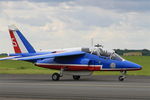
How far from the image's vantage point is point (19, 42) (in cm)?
3506

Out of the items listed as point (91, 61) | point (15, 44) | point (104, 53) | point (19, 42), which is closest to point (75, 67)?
point (91, 61)

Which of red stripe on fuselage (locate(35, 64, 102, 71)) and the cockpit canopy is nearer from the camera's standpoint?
the cockpit canopy

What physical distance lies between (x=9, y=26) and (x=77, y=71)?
Answer: 671cm

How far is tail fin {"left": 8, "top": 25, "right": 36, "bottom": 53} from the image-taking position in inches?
1371

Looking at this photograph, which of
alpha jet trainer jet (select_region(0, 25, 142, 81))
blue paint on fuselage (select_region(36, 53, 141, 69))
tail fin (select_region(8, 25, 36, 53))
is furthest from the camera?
tail fin (select_region(8, 25, 36, 53))

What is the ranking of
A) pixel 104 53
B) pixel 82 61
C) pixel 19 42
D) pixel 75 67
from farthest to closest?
pixel 19 42 < pixel 75 67 < pixel 82 61 < pixel 104 53

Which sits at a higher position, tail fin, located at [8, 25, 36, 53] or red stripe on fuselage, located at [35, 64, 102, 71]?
tail fin, located at [8, 25, 36, 53]

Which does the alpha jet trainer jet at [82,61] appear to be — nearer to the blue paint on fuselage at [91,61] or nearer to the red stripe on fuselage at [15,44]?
the blue paint on fuselage at [91,61]

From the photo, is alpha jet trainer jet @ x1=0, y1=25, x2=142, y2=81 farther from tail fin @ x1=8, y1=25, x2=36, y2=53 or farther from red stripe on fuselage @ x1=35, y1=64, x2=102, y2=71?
tail fin @ x1=8, y1=25, x2=36, y2=53

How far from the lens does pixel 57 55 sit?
31.3 metres

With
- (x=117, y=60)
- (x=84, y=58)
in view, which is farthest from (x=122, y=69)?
(x=84, y=58)

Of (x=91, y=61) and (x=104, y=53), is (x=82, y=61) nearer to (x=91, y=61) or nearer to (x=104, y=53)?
(x=91, y=61)

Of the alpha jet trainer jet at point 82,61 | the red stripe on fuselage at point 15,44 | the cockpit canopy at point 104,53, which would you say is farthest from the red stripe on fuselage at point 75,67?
the red stripe on fuselage at point 15,44

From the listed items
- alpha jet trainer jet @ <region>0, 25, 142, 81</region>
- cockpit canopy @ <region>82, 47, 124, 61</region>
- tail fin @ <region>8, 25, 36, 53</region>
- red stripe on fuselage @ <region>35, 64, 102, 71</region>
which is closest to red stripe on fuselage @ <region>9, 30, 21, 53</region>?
tail fin @ <region>8, 25, 36, 53</region>
